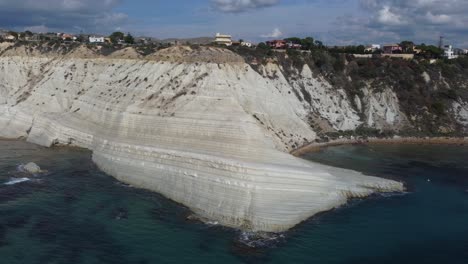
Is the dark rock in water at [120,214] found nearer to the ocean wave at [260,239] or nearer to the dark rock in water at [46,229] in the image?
the dark rock in water at [46,229]

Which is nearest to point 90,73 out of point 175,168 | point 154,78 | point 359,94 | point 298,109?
point 154,78

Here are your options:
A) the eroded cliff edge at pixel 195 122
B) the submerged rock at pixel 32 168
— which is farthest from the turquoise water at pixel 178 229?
the eroded cliff edge at pixel 195 122

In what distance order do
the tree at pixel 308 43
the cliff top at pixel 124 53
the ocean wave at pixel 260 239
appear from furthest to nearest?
1. the tree at pixel 308 43
2. the cliff top at pixel 124 53
3. the ocean wave at pixel 260 239

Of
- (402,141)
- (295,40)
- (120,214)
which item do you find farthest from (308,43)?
(120,214)

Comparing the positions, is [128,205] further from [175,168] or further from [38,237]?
[38,237]

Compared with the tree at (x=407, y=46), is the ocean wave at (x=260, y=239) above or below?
below

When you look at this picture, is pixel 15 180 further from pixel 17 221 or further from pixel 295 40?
pixel 295 40
